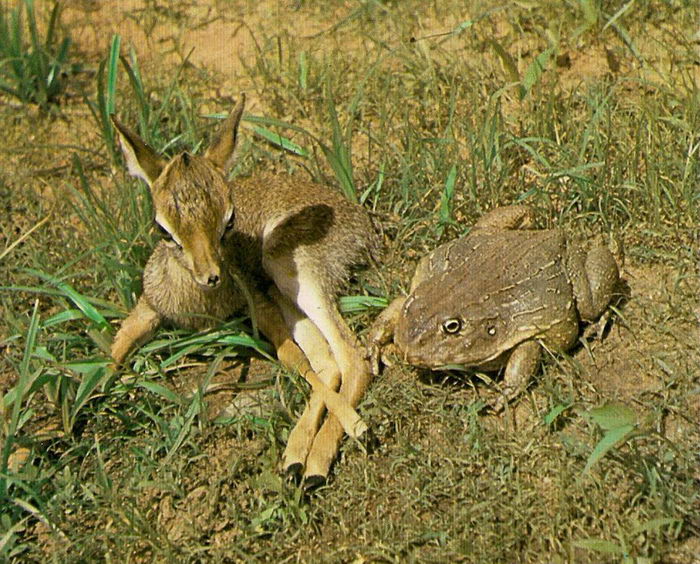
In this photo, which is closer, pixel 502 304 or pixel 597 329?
pixel 502 304

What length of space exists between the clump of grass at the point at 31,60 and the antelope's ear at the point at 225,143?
2.25 metres

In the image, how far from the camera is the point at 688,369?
465cm

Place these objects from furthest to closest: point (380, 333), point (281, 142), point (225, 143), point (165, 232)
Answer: point (281, 142) < point (380, 333) < point (225, 143) < point (165, 232)

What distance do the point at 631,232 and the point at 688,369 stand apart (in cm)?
92

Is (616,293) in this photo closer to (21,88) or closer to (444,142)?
(444,142)

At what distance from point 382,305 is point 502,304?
2.46 ft

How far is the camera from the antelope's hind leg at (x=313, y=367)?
4465 millimetres

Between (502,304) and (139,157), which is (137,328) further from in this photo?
(502,304)

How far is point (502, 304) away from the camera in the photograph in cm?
468

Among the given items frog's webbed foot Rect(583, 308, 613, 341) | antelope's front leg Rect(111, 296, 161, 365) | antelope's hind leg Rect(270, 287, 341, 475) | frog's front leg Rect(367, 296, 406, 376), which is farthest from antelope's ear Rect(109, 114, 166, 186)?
frog's webbed foot Rect(583, 308, 613, 341)

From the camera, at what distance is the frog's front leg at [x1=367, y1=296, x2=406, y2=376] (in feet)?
16.1

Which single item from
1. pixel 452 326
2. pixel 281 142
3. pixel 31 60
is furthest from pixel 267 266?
pixel 31 60

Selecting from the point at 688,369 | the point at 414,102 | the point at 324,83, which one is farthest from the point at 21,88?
the point at 688,369

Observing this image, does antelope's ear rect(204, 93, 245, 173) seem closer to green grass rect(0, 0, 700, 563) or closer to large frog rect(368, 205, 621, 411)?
green grass rect(0, 0, 700, 563)
